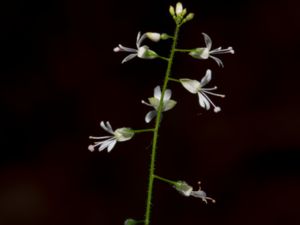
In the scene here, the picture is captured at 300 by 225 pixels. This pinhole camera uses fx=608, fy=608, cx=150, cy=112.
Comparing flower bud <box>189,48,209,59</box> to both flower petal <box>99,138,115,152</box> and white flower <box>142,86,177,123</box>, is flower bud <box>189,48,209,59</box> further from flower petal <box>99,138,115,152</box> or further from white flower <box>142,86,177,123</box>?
flower petal <box>99,138,115,152</box>

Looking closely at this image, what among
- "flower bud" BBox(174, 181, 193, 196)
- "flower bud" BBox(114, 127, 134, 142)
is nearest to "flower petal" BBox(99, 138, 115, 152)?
"flower bud" BBox(114, 127, 134, 142)

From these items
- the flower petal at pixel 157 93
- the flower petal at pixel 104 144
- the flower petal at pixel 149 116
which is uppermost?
the flower petal at pixel 157 93

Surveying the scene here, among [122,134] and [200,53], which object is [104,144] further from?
[200,53]

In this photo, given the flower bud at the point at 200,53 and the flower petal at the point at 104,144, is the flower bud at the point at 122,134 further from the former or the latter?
the flower bud at the point at 200,53

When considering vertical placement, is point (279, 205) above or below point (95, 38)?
below

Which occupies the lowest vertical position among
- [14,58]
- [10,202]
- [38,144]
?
[10,202]

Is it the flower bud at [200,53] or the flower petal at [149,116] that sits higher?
the flower bud at [200,53]

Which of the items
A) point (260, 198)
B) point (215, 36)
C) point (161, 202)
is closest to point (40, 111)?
point (161, 202)

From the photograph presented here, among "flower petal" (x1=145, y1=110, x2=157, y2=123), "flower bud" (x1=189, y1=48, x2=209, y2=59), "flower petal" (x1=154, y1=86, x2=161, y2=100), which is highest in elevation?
"flower bud" (x1=189, y1=48, x2=209, y2=59)

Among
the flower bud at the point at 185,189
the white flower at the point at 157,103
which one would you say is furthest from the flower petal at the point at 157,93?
the flower bud at the point at 185,189

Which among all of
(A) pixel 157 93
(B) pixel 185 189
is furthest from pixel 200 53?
(B) pixel 185 189

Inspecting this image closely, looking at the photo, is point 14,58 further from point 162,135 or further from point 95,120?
point 162,135
